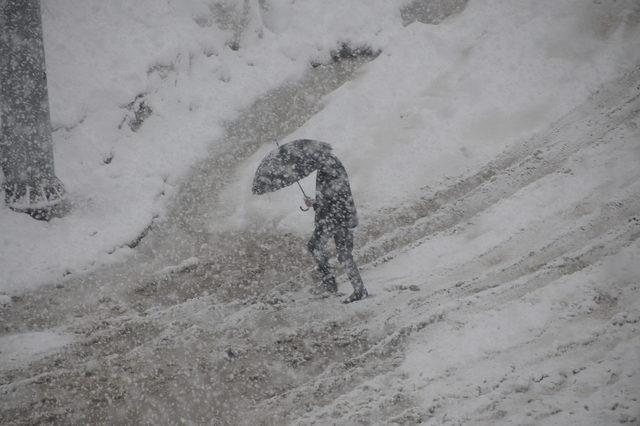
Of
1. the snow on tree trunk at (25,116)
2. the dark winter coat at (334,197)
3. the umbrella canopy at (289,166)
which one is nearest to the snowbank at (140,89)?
the snow on tree trunk at (25,116)

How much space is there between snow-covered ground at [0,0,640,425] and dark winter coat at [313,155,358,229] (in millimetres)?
1113

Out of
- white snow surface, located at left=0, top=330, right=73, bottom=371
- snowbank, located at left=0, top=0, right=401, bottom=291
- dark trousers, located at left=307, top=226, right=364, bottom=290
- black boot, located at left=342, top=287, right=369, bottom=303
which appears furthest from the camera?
snowbank, located at left=0, top=0, right=401, bottom=291

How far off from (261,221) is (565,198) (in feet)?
15.1

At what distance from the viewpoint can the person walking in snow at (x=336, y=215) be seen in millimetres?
6535

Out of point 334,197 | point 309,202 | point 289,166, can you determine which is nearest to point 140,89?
point 289,166

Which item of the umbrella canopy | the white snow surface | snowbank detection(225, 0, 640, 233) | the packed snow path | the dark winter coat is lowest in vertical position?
the packed snow path

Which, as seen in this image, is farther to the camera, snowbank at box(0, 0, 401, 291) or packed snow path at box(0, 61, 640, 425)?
snowbank at box(0, 0, 401, 291)

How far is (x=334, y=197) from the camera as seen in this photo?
6.55m

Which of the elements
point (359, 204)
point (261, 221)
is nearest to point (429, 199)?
point (359, 204)

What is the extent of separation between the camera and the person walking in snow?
6.54 m

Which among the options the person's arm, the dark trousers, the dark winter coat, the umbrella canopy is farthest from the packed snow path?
the umbrella canopy

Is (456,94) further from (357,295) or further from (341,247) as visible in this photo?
(357,295)

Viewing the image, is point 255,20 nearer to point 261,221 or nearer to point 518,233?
point 261,221

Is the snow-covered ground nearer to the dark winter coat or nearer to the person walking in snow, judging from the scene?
the person walking in snow
